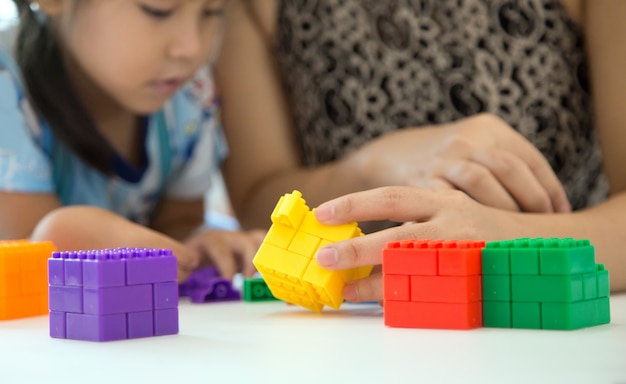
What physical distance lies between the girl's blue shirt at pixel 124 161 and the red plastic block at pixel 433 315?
0.66 m

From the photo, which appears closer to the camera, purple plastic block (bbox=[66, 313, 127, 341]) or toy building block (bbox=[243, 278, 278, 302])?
purple plastic block (bbox=[66, 313, 127, 341])

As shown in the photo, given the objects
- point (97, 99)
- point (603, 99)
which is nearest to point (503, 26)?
point (603, 99)

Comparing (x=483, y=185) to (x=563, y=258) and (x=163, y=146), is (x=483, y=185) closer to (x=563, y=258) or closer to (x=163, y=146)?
(x=563, y=258)

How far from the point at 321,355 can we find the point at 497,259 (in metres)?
0.16

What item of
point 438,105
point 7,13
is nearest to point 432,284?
point 438,105

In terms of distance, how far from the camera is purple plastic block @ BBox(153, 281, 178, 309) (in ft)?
1.92

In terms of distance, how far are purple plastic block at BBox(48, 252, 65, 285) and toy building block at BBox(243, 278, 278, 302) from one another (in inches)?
9.5

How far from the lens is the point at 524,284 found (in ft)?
1.87

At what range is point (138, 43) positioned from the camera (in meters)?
1.11

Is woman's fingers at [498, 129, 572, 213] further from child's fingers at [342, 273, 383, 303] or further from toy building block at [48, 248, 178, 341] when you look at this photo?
toy building block at [48, 248, 178, 341]

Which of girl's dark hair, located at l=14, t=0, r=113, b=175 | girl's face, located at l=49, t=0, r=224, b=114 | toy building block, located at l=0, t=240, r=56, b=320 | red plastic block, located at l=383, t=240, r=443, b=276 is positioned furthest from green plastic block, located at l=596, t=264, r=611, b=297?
girl's dark hair, located at l=14, t=0, r=113, b=175

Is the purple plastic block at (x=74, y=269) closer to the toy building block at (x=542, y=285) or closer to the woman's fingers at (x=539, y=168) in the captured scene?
the toy building block at (x=542, y=285)

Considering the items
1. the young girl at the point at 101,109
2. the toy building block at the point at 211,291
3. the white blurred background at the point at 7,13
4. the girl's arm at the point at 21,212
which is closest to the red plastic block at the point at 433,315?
the toy building block at the point at 211,291

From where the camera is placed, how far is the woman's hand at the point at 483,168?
0.79 m
